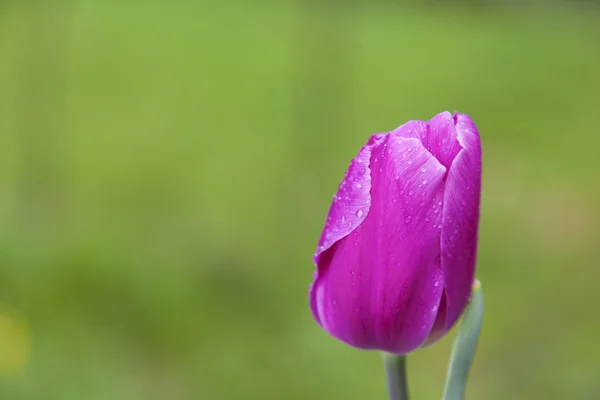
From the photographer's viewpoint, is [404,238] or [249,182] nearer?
[404,238]

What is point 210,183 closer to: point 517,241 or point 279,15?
point 517,241

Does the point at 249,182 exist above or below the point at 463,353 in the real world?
below

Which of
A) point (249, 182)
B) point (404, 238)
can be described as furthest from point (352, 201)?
point (249, 182)

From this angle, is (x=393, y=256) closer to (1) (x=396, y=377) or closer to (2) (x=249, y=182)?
(1) (x=396, y=377)

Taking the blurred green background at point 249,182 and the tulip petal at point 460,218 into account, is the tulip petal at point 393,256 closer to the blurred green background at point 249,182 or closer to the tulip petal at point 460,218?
the tulip petal at point 460,218

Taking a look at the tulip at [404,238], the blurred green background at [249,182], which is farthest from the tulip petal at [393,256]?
the blurred green background at [249,182]

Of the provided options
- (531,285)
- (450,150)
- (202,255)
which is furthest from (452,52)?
(450,150)

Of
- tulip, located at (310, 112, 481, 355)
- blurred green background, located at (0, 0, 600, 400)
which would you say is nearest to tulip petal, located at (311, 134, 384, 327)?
tulip, located at (310, 112, 481, 355)
